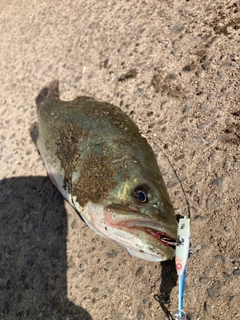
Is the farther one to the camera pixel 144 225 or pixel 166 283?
pixel 166 283

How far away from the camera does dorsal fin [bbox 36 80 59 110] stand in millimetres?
4488

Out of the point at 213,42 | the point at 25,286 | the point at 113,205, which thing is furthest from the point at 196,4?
the point at 25,286

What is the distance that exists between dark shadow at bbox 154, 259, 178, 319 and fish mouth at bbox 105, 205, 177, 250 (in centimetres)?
36

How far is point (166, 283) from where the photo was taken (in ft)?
9.61

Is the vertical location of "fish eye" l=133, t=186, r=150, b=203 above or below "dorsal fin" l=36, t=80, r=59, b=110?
above

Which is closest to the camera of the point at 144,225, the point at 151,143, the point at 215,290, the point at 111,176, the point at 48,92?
the point at 144,225

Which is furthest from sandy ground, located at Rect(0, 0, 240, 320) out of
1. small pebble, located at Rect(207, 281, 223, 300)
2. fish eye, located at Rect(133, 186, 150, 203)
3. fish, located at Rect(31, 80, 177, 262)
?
fish eye, located at Rect(133, 186, 150, 203)

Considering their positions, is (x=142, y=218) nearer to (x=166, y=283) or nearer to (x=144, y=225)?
(x=144, y=225)

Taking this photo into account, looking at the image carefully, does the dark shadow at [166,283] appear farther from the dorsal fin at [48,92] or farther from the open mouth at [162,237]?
the dorsal fin at [48,92]

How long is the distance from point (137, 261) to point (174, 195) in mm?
718

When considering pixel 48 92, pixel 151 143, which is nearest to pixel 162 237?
pixel 151 143

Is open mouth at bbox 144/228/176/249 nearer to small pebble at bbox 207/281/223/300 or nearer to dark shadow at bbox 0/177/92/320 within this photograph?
small pebble at bbox 207/281/223/300

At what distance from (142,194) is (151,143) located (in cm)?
103

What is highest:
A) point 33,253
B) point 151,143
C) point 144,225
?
point 144,225
